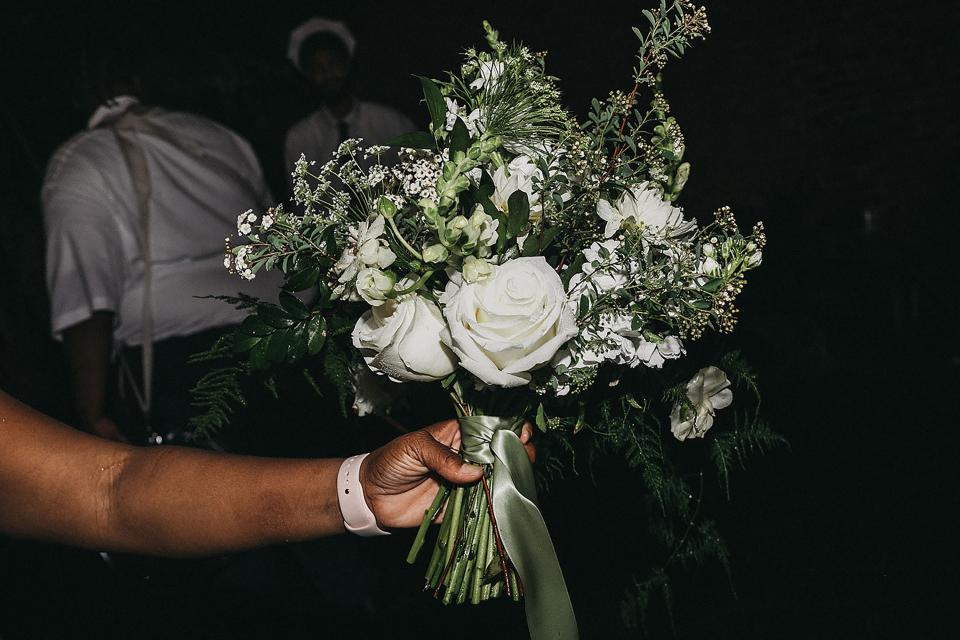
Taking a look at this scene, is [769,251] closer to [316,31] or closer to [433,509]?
[316,31]

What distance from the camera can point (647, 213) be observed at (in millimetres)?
1222

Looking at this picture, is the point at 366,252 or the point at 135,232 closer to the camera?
the point at 366,252

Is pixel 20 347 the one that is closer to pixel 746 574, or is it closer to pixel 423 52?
pixel 423 52

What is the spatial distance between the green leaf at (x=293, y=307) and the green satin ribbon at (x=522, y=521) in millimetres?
284

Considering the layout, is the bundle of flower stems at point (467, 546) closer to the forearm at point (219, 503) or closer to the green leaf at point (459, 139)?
the forearm at point (219, 503)

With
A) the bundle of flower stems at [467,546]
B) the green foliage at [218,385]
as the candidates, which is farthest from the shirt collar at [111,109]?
the bundle of flower stems at [467,546]

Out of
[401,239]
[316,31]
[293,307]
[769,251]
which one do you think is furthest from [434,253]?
[769,251]

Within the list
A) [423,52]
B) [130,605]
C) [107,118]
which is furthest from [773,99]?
[130,605]

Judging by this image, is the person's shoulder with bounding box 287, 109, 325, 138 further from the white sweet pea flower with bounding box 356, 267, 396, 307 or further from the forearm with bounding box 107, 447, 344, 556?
the white sweet pea flower with bounding box 356, 267, 396, 307

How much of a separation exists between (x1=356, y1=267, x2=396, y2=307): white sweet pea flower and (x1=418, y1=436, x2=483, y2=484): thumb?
0.79 feet

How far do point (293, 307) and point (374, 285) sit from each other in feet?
0.70

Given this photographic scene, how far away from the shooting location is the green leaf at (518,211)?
111 cm

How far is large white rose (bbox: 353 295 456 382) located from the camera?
114 centimetres

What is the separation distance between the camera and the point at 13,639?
11.0ft
